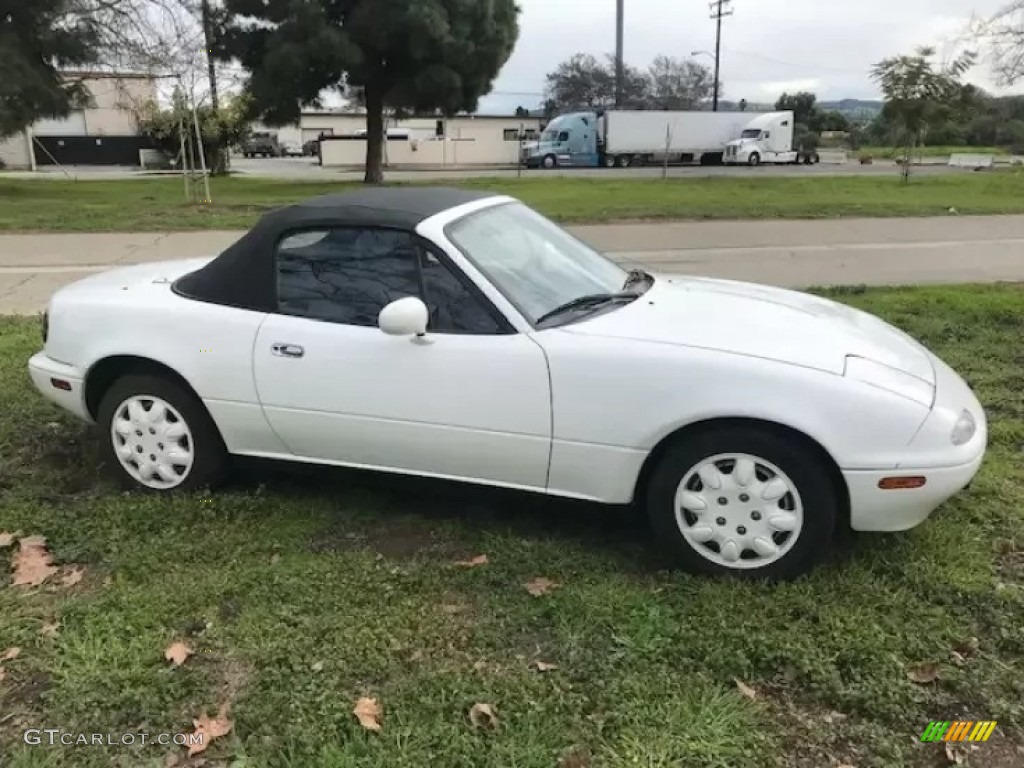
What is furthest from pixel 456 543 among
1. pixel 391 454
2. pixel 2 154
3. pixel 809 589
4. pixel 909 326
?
pixel 2 154

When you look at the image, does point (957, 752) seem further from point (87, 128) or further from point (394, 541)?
point (87, 128)

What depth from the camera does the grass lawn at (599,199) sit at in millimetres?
16344

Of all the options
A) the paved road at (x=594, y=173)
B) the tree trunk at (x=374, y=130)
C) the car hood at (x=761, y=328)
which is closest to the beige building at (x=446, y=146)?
the paved road at (x=594, y=173)

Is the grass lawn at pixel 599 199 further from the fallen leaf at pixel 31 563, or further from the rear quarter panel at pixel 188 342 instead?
the fallen leaf at pixel 31 563

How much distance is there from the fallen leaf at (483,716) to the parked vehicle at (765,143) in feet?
153

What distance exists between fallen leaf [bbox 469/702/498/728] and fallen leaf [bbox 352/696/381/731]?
0.91 feet

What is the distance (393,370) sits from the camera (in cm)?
354

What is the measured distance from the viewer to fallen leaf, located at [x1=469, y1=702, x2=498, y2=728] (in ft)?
8.65

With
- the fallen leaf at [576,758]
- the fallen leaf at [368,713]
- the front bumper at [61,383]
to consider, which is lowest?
the fallen leaf at [576,758]

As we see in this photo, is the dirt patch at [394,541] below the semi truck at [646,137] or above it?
below

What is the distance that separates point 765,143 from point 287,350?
46598mm

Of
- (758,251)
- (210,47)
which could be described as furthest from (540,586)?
(210,47)

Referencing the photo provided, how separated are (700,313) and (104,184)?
105ft

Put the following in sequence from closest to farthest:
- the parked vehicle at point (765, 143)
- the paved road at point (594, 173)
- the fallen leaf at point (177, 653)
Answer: the fallen leaf at point (177, 653), the paved road at point (594, 173), the parked vehicle at point (765, 143)
